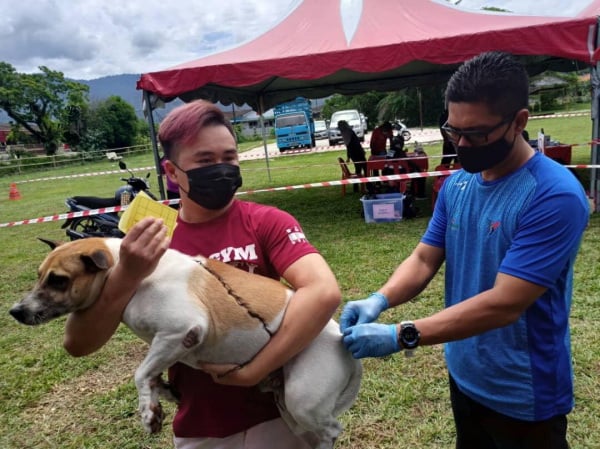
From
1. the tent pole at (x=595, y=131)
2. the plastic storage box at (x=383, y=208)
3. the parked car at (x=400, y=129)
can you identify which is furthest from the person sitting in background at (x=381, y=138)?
the tent pole at (x=595, y=131)

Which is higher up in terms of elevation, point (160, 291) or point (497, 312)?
point (160, 291)

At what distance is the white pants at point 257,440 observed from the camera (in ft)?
5.09

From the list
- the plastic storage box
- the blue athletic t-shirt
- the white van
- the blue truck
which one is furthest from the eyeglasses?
the blue truck

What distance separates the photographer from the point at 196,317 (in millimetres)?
1437

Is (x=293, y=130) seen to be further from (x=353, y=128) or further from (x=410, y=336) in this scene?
(x=410, y=336)

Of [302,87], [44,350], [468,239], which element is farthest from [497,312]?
[302,87]

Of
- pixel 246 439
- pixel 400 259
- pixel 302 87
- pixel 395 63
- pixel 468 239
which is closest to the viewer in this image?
pixel 246 439

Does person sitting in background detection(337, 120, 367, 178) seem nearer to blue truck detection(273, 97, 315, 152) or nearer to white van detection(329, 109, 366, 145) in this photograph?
white van detection(329, 109, 366, 145)

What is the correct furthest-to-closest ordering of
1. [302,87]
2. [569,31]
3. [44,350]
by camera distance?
[302,87] < [569,31] < [44,350]

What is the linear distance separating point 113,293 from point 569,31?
7.48m

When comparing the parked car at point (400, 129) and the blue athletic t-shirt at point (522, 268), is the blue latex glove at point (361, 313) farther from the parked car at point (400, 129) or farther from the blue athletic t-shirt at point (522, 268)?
the parked car at point (400, 129)

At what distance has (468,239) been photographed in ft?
5.44

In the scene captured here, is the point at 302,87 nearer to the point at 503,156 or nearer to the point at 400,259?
the point at 400,259

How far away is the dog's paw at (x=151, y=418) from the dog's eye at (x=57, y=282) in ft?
1.56
